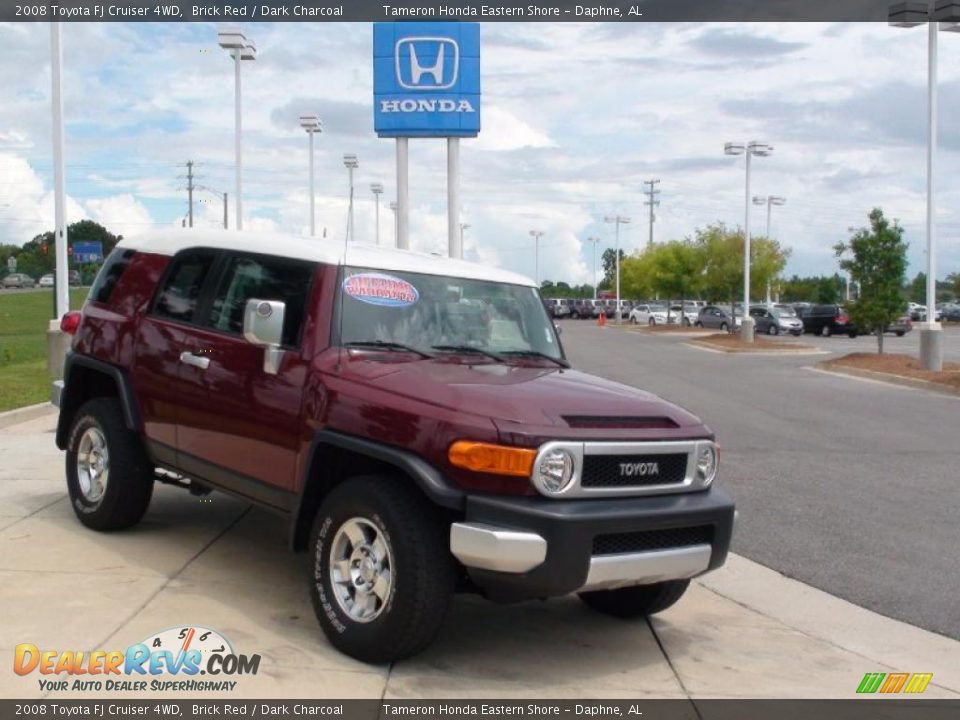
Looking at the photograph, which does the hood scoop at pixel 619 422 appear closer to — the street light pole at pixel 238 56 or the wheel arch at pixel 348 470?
the wheel arch at pixel 348 470

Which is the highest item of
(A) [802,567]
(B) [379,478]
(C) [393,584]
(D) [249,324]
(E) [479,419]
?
(D) [249,324]

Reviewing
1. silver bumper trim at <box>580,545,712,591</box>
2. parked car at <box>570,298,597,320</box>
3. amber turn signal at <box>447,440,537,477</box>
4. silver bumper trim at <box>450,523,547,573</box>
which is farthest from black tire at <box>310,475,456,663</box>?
parked car at <box>570,298,597,320</box>

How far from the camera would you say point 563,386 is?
5395 millimetres

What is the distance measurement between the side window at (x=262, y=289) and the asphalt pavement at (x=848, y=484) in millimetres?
3773

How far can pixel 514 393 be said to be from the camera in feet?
16.5

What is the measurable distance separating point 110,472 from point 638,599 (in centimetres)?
344

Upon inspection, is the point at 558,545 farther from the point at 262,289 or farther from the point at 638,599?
the point at 262,289

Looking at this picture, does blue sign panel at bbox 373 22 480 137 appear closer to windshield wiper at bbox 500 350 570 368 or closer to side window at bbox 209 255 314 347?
side window at bbox 209 255 314 347

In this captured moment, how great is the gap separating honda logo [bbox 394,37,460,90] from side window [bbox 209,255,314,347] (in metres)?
17.3

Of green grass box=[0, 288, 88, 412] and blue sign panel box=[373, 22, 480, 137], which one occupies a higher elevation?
blue sign panel box=[373, 22, 480, 137]

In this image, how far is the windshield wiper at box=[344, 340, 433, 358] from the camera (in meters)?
5.65
